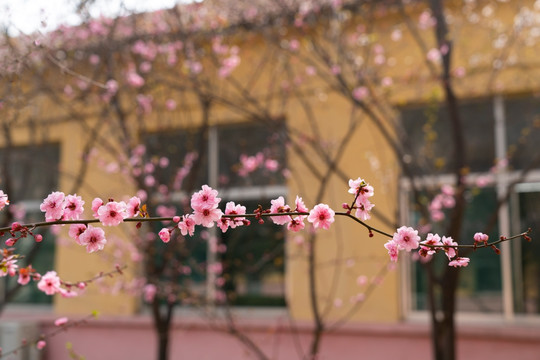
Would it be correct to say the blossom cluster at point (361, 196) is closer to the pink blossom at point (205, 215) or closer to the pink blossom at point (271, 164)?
the pink blossom at point (205, 215)

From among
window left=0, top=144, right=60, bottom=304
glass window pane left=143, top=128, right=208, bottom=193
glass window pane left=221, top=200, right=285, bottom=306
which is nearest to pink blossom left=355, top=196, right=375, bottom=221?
glass window pane left=143, top=128, right=208, bottom=193

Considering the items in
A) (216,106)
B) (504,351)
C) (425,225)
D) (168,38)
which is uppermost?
(168,38)

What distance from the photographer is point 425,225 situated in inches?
194

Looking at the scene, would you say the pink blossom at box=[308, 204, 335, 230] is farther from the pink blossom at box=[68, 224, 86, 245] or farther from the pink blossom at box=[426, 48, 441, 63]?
the pink blossom at box=[426, 48, 441, 63]

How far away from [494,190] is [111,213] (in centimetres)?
447

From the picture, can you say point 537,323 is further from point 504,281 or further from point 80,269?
point 80,269

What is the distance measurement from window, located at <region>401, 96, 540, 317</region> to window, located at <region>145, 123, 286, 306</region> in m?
1.33

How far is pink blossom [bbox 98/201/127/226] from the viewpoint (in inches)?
71.6

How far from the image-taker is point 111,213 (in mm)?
1827

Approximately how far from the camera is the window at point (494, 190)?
5.45m

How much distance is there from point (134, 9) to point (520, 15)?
3.17m

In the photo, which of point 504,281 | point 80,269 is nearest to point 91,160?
point 80,269

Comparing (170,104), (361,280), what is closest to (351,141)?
(361,280)

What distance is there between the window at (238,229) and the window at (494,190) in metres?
1.33
